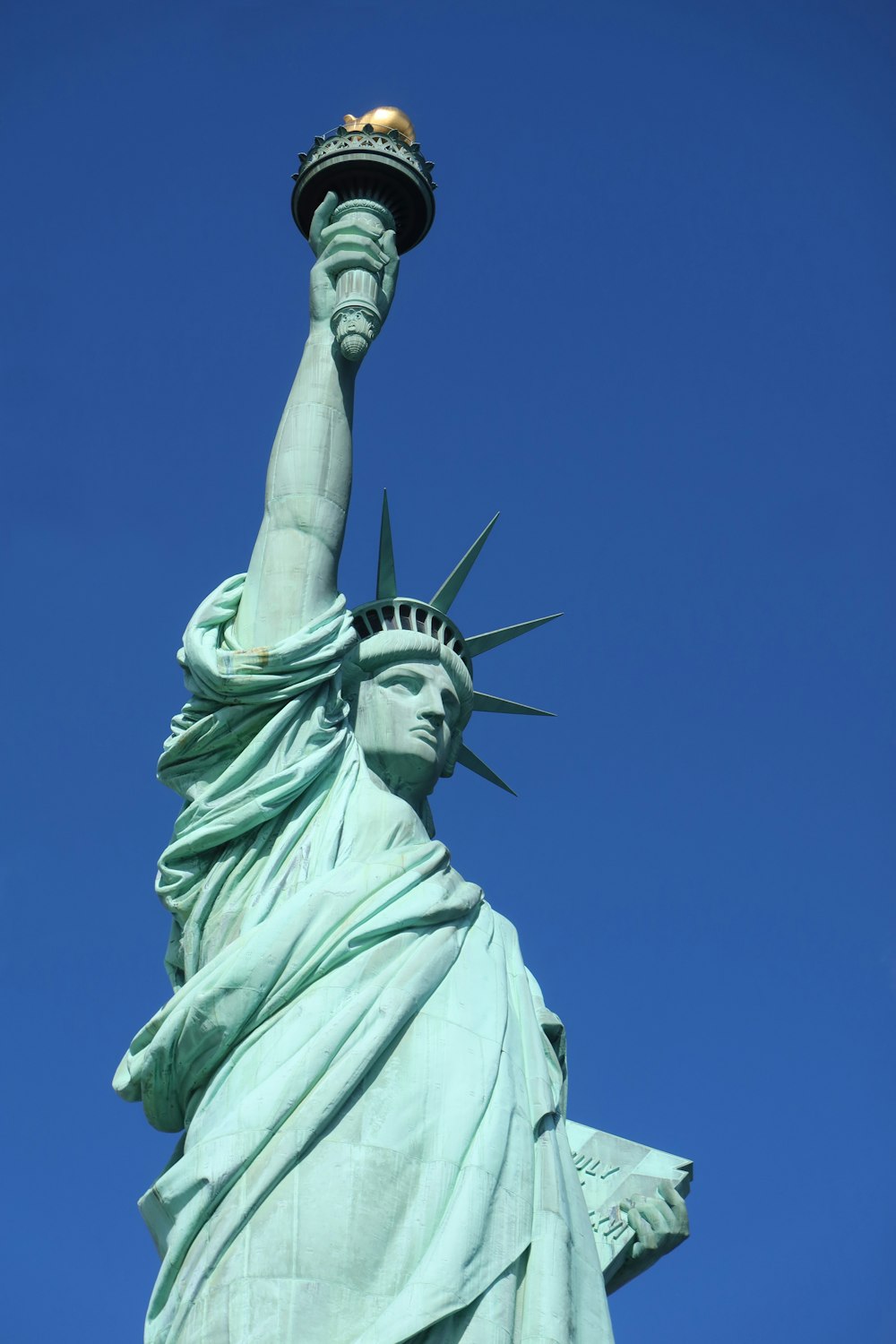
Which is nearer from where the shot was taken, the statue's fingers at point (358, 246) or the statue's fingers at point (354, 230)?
the statue's fingers at point (358, 246)

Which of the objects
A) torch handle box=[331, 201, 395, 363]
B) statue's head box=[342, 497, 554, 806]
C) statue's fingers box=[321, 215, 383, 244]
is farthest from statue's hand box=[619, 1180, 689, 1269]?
statue's fingers box=[321, 215, 383, 244]

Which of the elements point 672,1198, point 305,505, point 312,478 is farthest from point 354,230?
point 672,1198

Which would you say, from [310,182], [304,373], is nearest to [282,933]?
[304,373]

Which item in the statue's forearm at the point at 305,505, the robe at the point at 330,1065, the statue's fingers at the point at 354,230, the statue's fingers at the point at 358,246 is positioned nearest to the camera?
the robe at the point at 330,1065

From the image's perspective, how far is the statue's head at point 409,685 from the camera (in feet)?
42.7

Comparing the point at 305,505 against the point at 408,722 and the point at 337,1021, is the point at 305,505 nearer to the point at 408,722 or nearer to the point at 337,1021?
the point at 408,722

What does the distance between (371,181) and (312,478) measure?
9.18 ft

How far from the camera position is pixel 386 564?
1412cm

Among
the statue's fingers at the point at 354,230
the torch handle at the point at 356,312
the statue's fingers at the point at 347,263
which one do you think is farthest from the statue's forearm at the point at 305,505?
the statue's fingers at the point at 354,230

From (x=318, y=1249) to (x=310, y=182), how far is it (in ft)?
25.8

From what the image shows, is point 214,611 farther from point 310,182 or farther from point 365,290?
point 310,182

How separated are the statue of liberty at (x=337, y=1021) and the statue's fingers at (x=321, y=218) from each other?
69 centimetres

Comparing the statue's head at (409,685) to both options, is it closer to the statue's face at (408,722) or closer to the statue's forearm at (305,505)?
the statue's face at (408,722)

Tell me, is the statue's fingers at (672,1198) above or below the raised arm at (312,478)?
below
